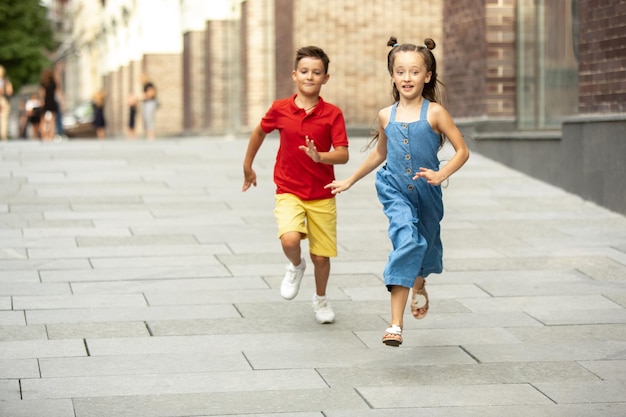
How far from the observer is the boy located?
6.82 meters

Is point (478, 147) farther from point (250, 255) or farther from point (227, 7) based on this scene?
point (227, 7)

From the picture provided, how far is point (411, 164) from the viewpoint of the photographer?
20.1 ft

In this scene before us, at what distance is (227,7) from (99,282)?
24.1 m

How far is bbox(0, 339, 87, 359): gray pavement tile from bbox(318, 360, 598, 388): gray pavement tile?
136cm

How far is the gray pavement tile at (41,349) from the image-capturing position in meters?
6.22

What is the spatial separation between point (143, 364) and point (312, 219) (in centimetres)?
150

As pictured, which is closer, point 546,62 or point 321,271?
point 321,271

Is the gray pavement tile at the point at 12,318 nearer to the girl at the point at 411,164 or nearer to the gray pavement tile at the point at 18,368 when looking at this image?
the gray pavement tile at the point at 18,368

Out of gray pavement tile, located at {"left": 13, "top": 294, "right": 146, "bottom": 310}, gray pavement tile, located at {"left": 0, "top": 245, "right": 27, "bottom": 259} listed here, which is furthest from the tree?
gray pavement tile, located at {"left": 13, "top": 294, "right": 146, "bottom": 310}

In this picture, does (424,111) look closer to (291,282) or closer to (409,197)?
(409,197)

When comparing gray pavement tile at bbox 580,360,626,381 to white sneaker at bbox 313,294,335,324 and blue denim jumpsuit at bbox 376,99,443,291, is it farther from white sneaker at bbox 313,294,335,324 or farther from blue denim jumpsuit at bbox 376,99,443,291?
white sneaker at bbox 313,294,335,324

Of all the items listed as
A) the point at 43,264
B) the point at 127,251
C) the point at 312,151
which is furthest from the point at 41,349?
the point at 127,251

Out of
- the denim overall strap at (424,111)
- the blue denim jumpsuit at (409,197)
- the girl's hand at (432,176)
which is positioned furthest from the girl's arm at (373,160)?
the girl's hand at (432,176)

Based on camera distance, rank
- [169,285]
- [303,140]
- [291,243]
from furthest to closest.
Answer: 1. [169,285]
2. [291,243]
3. [303,140]
